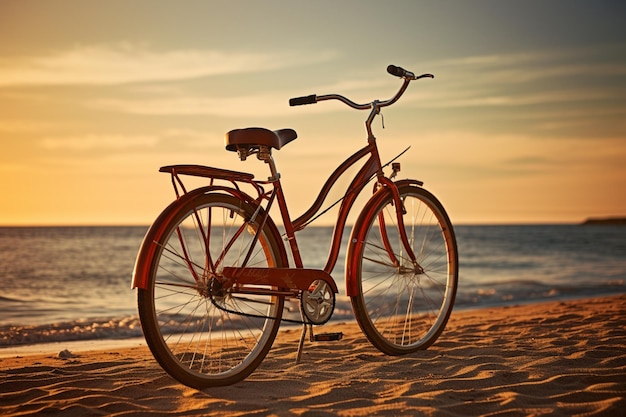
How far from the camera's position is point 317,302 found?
3.58 metres

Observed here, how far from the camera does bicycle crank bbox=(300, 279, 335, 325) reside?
3.53 metres

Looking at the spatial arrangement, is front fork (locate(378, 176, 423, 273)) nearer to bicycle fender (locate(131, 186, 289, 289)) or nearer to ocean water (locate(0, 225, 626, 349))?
bicycle fender (locate(131, 186, 289, 289))

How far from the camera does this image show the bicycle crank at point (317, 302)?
3533 mm

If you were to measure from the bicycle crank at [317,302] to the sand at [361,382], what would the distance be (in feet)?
1.10

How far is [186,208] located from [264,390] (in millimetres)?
1036

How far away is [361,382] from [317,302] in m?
0.52

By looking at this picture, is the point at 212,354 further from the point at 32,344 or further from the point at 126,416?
the point at 32,344

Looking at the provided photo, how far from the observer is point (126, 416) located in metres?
2.82

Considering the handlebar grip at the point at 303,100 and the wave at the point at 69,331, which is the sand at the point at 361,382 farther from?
the handlebar grip at the point at 303,100

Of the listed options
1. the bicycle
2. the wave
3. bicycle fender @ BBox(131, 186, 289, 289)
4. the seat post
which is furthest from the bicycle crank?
the wave

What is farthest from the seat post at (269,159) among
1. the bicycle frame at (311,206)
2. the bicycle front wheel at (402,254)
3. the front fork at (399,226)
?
the front fork at (399,226)

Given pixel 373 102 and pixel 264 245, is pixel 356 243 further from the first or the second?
pixel 373 102

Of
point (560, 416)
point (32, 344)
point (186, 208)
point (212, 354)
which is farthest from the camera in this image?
point (32, 344)

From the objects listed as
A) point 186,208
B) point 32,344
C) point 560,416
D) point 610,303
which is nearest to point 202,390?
point 186,208
